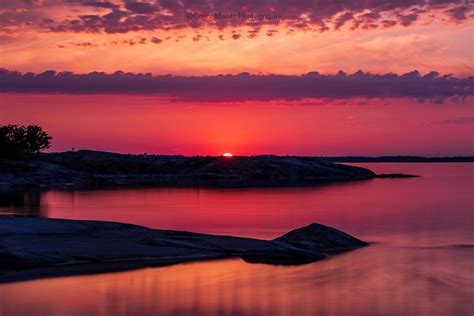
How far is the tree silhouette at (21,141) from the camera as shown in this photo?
11112 cm

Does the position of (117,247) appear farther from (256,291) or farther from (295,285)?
(295,285)

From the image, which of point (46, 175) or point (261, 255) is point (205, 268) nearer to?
point (261, 255)

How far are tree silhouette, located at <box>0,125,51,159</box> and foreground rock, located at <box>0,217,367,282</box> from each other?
8095 cm

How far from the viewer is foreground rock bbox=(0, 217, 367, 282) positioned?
1109 inches

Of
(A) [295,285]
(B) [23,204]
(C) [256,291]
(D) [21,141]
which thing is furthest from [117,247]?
(D) [21,141]

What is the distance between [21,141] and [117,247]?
295 feet

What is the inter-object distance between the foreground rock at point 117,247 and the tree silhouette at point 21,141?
3187 inches

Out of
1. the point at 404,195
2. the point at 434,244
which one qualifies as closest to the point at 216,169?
the point at 404,195

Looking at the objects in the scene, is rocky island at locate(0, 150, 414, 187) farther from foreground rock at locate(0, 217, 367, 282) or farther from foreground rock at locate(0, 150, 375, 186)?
foreground rock at locate(0, 217, 367, 282)

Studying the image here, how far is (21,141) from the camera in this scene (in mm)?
115312

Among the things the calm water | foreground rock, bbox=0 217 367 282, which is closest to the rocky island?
the calm water

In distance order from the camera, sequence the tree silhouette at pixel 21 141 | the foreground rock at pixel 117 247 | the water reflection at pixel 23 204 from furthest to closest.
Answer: the tree silhouette at pixel 21 141 → the water reflection at pixel 23 204 → the foreground rock at pixel 117 247

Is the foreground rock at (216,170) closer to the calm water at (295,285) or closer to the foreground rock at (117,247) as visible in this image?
the calm water at (295,285)

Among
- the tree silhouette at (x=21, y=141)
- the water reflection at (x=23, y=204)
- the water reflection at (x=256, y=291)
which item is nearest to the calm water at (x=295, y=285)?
the water reflection at (x=256, y=291)
